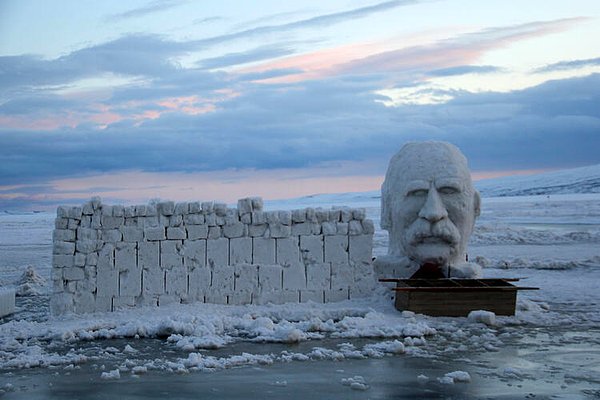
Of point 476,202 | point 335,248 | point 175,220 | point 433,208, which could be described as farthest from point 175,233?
point 476,202

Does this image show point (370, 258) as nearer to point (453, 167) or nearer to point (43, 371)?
point (453, 167)

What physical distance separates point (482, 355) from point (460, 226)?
3.38 metres

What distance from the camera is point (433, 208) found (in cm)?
1135

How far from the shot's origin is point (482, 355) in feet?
28.2

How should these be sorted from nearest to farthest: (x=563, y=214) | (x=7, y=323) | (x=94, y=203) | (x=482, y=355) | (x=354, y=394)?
(x=354, y=394) → (x=482, y=355) → (x=7, y=323) → (x=94, y=203) → (x=563, y=214)

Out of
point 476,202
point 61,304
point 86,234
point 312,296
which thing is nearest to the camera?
point 61,304

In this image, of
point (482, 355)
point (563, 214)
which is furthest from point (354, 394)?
point (563, 214)

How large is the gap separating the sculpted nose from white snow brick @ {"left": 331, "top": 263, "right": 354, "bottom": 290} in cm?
140

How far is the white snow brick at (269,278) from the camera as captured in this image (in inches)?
456

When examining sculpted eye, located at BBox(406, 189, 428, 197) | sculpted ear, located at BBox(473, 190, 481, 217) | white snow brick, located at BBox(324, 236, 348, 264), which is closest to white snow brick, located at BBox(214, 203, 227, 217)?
white snow brick, located at BBox(324, 236, 348, 264)

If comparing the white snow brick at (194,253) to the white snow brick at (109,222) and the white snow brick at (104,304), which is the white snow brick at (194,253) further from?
the white snow brick at (104,304)

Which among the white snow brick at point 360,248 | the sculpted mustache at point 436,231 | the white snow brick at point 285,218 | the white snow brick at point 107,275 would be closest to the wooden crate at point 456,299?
the sculpted mustache at point 436,231

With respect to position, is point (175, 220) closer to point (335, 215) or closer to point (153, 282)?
point (153, 282)

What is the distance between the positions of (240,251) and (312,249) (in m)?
1.09
